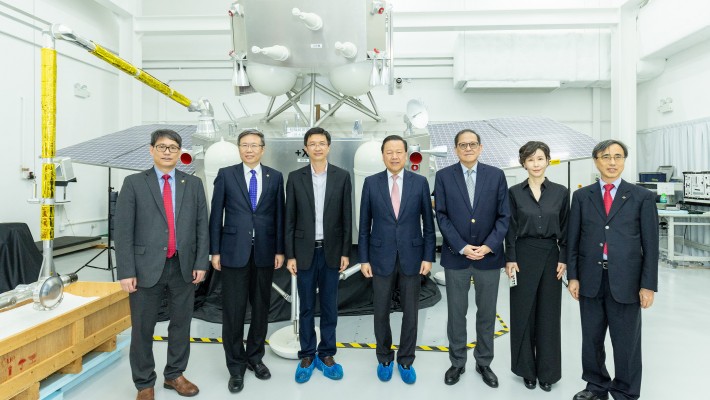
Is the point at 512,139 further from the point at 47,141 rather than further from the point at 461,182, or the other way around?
the point at 47,141

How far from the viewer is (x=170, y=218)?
108 inches

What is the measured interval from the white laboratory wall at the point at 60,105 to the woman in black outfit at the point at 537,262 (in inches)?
332

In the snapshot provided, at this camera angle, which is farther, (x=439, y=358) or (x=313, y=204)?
(x=439, y=358)

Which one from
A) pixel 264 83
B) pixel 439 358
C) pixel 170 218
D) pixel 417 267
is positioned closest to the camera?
pixel 170 218

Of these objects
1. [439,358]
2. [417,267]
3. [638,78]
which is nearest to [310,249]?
[417,267]

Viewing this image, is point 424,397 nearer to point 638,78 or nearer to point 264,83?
point 264,83

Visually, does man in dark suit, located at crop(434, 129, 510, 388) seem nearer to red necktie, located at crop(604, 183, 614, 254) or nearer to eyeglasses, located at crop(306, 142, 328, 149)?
red necktie, located at crop(604, 183, 614, 254)

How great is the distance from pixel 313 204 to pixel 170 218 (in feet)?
3.15

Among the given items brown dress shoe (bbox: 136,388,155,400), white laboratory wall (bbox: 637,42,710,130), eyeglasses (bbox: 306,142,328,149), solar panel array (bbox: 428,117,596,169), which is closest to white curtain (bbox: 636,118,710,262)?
white laboratory wall (bbox: 637,42,710,130)

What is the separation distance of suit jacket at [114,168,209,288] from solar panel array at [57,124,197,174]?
2.28 metres

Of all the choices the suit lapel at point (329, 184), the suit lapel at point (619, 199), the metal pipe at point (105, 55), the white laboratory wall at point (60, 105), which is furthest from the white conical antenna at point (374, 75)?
the white laboratory wall at point (60, 105)

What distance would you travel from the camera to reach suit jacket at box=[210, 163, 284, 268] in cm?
292

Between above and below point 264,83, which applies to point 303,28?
above

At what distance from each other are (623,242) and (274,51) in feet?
10.7
